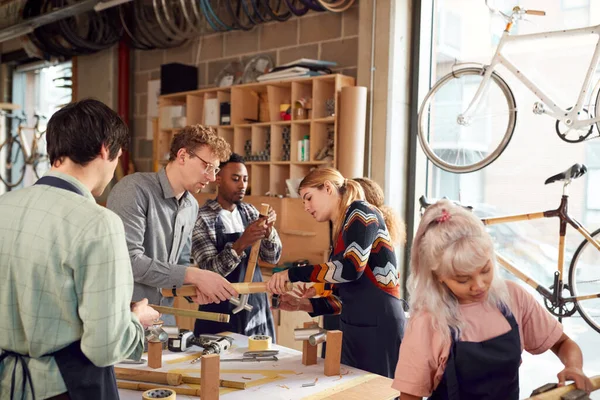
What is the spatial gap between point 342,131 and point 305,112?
524 millimetres

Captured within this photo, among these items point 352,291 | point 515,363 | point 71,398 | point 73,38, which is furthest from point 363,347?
point 73,38

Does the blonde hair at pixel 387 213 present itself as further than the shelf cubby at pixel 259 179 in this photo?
No

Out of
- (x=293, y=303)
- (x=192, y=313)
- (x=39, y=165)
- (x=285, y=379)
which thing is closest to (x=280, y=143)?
(x=293, y=303)

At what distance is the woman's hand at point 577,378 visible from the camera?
5.75 ft

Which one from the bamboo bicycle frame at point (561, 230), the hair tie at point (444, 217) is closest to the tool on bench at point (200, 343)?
the hair tie at point (444, 217)

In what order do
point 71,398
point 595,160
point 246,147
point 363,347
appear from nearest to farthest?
1. point 71,398
2. point 363,347
3. point 595,160
4. point 246,147

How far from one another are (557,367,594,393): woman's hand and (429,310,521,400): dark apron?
125 millimetres

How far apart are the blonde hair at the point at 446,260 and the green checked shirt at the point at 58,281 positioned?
0.83 m

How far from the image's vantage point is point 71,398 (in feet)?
5.19

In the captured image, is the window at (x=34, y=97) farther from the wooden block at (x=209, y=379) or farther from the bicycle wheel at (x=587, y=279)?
the wooden block at (x=209, y=379)

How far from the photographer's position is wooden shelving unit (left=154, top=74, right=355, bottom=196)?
15.2ft

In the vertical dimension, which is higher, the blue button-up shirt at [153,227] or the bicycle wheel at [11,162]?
the bicycle wheel at [11,162]

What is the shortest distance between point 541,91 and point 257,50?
272 centimetres

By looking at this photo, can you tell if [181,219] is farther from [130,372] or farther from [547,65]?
[547,65]
